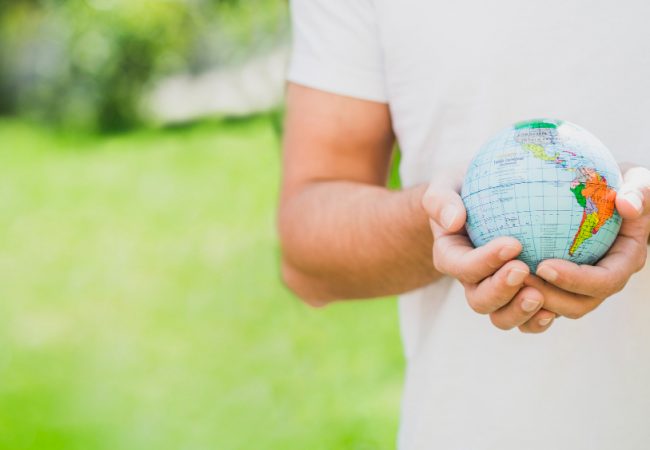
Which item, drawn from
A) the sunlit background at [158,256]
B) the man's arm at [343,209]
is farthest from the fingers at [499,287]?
the sunlit background at [158,256]

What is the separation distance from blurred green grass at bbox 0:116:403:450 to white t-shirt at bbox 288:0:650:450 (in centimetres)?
349

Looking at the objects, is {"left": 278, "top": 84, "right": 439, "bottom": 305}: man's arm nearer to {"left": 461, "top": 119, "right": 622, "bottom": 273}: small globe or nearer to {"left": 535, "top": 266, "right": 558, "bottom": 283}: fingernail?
{"left": 461, "top": 119, "right": 622, "bottom": 273}: small globe

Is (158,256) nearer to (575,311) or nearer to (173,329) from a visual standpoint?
(173,329)

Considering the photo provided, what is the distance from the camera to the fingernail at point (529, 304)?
1.54 meters

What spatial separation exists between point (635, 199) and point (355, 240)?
0.70 m

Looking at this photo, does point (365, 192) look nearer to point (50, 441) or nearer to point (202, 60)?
point (50, 441)

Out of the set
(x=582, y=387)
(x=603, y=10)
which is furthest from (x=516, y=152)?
(x=582, y=387)

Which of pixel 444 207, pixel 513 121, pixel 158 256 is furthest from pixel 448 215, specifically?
pixel 158 256

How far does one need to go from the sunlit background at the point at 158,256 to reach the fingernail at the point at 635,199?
105 inches

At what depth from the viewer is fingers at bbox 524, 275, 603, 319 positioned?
1.58m

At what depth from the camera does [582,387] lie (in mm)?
1912

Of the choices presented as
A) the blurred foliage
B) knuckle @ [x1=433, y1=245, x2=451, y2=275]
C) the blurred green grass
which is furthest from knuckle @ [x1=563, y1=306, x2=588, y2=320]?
the blurred foliage

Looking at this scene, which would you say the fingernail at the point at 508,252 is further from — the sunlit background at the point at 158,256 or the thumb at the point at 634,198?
the sunlit background at the point at 158,256

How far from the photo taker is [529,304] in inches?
60.6
